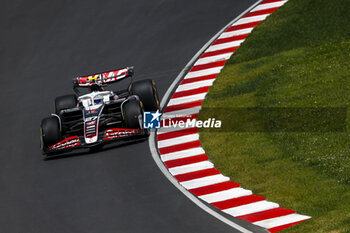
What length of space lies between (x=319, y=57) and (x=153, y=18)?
7641 mm

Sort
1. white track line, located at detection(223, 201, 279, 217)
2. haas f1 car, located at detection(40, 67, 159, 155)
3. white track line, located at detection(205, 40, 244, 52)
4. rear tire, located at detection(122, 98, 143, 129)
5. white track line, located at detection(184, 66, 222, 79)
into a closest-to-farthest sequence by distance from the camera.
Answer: white track line, located at detection(223, 201, 279, 217), haas f1 car, located at detection(40, 67, 159, 155), rear tire, located at detection(122, 98, 143, 129), white track line, located at detection(184, 66, 222, 79), white track line, located at detection(205, 40, 244, 52)

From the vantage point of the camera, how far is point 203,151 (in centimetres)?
1831

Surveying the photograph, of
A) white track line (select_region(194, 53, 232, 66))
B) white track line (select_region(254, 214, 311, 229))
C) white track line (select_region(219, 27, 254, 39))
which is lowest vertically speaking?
white track line (select_region(254, 214, 311, 229))

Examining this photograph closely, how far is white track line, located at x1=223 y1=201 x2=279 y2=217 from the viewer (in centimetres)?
1459

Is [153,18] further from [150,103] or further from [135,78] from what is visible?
[150,103]

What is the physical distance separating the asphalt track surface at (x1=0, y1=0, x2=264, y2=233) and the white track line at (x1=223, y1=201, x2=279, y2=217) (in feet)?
1.71

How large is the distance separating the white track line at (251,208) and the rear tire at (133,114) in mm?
4907

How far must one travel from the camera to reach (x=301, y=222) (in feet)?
44.7

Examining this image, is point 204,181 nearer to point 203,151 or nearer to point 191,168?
point 191,168

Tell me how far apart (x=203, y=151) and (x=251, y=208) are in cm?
377

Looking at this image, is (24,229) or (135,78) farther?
(135,78)

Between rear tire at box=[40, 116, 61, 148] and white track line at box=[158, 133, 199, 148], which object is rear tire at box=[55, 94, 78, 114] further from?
white track line at box=[158, 133, 199, 148]

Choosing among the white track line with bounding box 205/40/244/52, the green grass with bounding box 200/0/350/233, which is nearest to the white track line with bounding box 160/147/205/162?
the green grass with bounding box 200/0/350/233

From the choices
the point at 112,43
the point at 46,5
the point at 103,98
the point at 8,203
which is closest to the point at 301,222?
the point at 8,203
